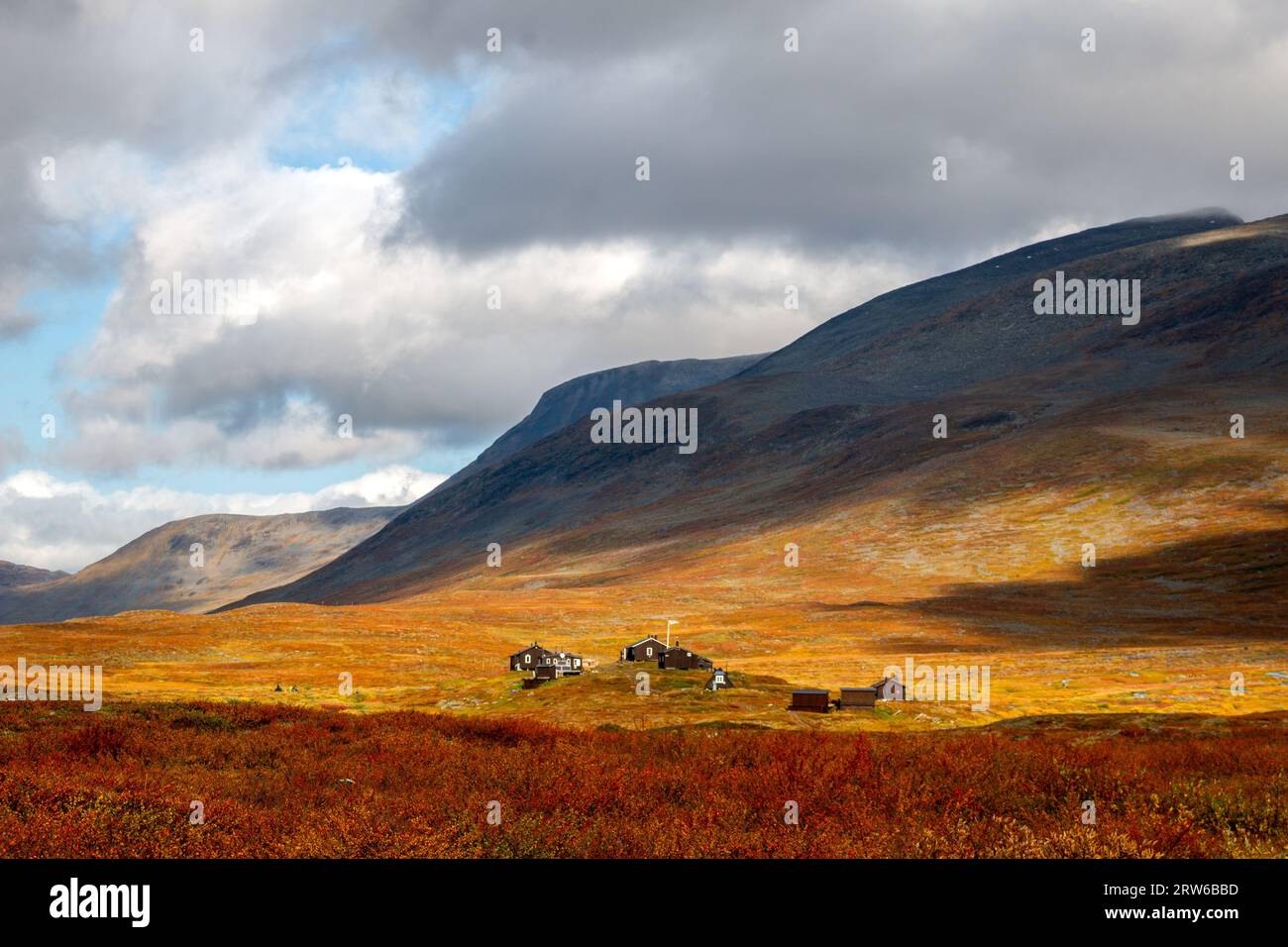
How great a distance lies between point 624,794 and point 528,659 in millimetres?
66885

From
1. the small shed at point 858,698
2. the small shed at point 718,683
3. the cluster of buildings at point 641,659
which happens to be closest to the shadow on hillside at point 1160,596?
the cluster of buildings at point 641,659

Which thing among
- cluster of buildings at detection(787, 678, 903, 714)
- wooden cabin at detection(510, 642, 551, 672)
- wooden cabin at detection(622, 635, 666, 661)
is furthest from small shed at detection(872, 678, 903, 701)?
wooden cabin at detection(510, 642, 551, 672)

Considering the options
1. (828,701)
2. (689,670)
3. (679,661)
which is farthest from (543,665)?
(828,701)

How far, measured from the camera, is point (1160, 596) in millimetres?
129500

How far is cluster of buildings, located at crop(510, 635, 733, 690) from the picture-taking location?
189ft

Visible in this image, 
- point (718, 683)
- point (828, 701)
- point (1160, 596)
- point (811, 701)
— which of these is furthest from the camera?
point (1160, 596)

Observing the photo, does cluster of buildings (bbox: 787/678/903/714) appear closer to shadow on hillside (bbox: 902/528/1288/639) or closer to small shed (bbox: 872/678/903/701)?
small shed (bbox: 872/678/903/701)

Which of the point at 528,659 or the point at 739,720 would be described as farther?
the point at 528,659

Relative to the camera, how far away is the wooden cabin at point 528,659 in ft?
253

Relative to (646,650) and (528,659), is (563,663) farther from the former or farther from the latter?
Result: (646,650)

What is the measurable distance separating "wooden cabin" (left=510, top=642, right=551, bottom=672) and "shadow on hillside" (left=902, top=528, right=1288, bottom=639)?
60754mm
